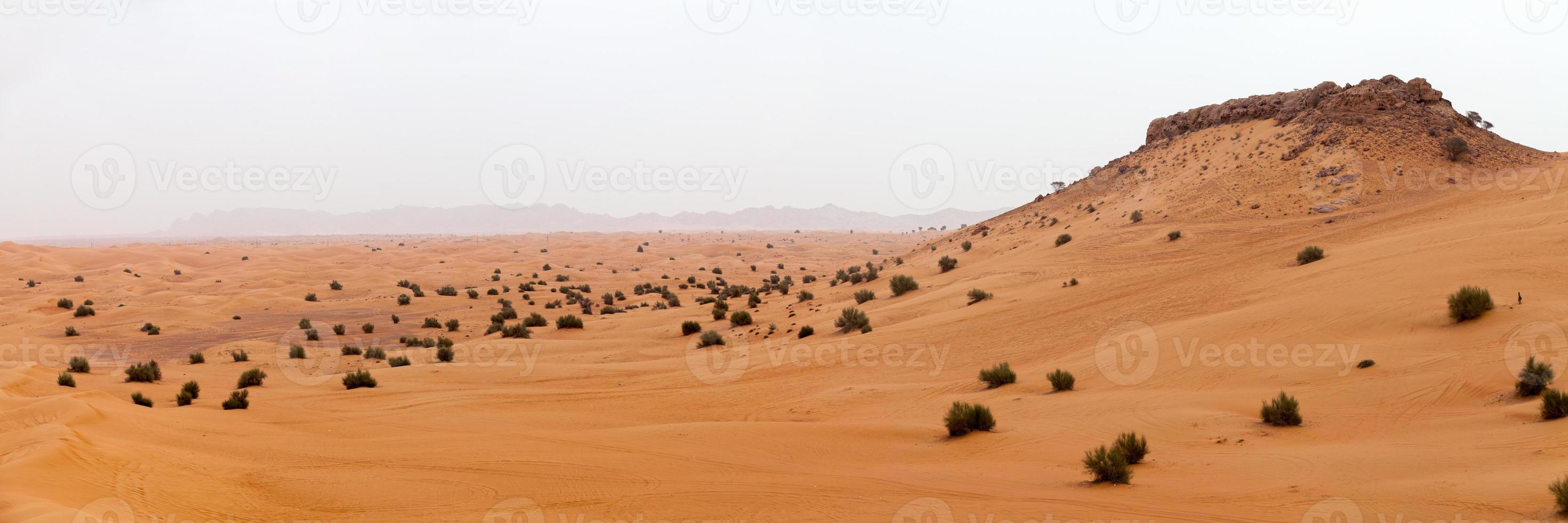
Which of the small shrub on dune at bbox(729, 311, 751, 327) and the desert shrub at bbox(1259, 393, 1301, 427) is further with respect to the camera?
the small shrub on dune at bbox(729, 311, 751, 327)

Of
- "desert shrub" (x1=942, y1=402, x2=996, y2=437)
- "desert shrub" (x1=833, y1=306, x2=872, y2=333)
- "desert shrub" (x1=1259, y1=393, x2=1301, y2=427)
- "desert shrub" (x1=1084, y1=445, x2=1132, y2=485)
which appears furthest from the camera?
"desert shrub" (x1=833, y1=306, x2=872, y2=333)

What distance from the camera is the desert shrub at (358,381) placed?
1491cm

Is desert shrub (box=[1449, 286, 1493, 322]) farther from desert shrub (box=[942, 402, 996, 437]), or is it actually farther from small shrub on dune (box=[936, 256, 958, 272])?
small shrub on dune (box=[936, 256, 958, 272])

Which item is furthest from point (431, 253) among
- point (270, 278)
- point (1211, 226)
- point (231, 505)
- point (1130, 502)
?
point (1130, 502)

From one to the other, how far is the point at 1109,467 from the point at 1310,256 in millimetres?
14360

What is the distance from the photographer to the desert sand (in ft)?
24.4

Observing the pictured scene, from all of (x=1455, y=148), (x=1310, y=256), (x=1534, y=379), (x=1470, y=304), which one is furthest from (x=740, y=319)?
(x=1455, y=148)

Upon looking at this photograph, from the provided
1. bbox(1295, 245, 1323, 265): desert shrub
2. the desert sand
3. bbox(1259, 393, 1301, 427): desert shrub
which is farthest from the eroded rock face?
Result: bbox(1259, 393, 1301, 427): desert shrub

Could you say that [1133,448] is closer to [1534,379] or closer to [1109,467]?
[1109,467]

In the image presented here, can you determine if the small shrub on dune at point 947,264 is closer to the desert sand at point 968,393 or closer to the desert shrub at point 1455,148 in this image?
the desert sand at point 968,393

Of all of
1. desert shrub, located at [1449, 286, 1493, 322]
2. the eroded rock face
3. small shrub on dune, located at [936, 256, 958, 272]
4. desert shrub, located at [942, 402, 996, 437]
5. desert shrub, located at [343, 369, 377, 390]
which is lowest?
desert shrub, located at [343, 369, 377, 390]

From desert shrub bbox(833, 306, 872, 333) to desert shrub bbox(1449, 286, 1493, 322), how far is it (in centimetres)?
1115

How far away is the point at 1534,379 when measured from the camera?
871 cm

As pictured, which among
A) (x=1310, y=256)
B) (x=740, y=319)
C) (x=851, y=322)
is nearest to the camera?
(x=1310, y=256)
